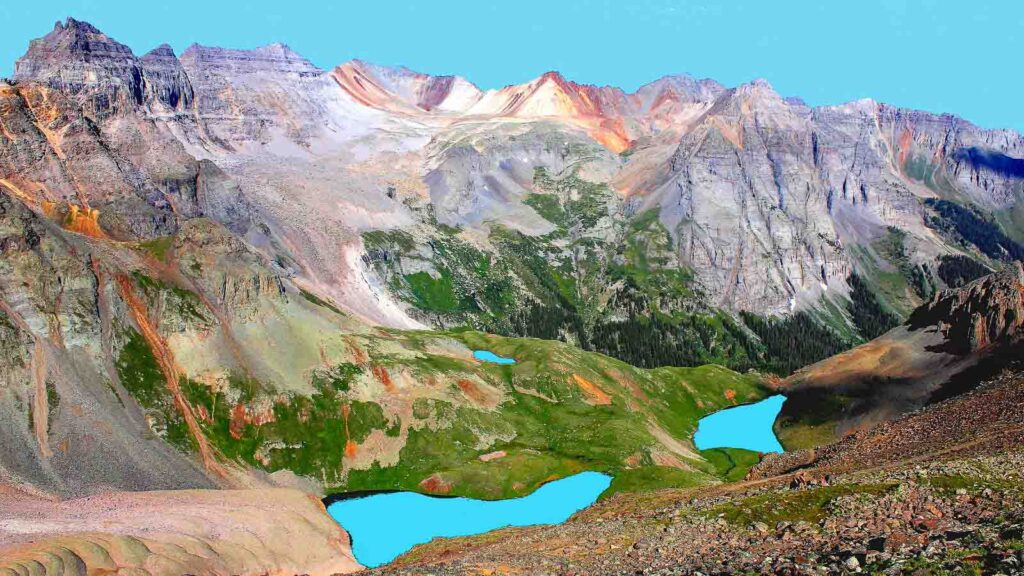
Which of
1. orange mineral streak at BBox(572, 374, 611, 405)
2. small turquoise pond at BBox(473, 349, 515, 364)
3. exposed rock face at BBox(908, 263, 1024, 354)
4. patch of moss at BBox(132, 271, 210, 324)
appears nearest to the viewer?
patch of moss at BBox(132, 271, 210, 324)

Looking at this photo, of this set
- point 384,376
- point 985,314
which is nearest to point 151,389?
point 384,376

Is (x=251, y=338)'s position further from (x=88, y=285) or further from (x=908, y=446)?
(x=908, y=446)

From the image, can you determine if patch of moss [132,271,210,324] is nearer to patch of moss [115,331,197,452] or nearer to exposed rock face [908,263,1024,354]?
patch of moss [115,331,197,452]

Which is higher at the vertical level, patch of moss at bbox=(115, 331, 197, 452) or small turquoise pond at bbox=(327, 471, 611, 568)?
patch of moss at bbox=(115, 331, 197, 452)

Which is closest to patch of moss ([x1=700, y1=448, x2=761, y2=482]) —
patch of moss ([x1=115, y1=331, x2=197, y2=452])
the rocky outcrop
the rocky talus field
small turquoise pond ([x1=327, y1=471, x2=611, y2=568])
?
the rocky talus field

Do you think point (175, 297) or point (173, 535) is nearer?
point (173, 535)

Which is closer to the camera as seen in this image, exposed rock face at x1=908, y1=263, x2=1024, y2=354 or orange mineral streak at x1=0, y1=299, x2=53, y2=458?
orange mineral streak at x1=0, y1=299, x2=53, y2=458

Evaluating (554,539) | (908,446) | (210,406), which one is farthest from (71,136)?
(908,446)

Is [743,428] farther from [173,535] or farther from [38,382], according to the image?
[38,382]
